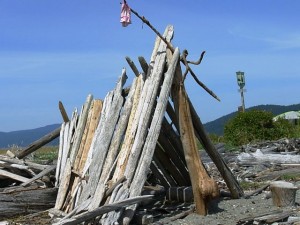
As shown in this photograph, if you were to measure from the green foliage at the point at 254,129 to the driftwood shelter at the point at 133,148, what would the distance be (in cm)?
1233

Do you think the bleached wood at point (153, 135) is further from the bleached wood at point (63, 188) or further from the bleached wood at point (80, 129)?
the bleached wood at point (80, 129)

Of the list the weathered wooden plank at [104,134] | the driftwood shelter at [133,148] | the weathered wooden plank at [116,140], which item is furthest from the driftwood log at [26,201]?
the weathered wooden plank at [116,140]

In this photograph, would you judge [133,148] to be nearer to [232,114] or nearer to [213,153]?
[213,153]

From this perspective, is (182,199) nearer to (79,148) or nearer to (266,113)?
(79,148)

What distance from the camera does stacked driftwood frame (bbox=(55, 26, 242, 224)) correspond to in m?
7.50

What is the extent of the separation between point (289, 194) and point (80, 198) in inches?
112

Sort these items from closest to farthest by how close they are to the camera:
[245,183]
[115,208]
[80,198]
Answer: [115,208] → [80,198] → [245,183]

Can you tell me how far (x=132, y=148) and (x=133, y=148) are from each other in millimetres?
21

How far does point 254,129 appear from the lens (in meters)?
21.6

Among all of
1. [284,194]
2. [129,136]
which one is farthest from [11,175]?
[284,194]

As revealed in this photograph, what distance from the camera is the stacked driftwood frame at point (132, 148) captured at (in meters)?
7.50

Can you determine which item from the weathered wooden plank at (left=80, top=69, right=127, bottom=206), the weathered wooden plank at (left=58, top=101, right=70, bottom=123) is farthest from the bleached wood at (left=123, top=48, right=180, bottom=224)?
the weathered wooden plank at (left=58, top=101, right=70, bottom=123)

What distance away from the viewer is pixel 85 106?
372 inches

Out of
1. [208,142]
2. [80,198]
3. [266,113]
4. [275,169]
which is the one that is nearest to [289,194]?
[208,142]
